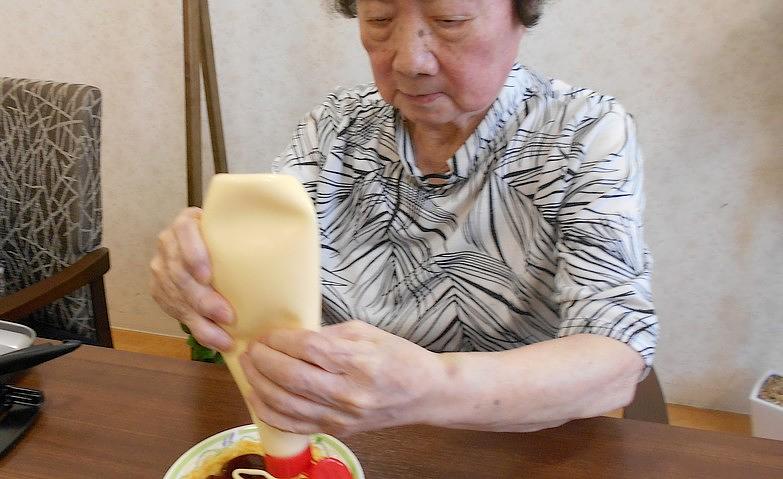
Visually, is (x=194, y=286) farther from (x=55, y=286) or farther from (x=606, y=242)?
(x=55, y=286)

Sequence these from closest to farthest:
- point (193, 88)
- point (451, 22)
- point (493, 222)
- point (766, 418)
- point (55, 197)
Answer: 1. point (451, 22)
2. point (493, 222)
3. point (55, 197)
4. point (766, 418)
5. point (193, 88)

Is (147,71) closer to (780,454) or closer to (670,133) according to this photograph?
(670,133)

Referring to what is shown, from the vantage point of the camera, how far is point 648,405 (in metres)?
0.86

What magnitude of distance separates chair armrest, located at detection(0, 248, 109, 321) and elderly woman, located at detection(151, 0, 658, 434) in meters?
0.50

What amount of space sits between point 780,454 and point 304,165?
2.45ft

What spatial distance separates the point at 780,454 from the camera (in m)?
0.67

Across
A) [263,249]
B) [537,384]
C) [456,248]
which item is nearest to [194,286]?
[263,249]

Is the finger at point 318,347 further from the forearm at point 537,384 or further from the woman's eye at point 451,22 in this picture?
the woman's eye at point 451,22

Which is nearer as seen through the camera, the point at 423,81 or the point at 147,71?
the point at 423,81

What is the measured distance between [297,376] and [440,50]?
46 centimetres

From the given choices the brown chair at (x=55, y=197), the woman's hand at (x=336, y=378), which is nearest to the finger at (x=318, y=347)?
the woman's hand at (x=336, y=378)

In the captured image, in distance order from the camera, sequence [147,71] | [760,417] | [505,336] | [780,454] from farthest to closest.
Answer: [147,71]
[760,417]
[505,336]
[780,454]

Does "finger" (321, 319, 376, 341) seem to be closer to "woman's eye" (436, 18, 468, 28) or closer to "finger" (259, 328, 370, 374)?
"finger" (259, 328, 370, 374)

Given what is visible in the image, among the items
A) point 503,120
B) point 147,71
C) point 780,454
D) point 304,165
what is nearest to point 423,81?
point 503,120
